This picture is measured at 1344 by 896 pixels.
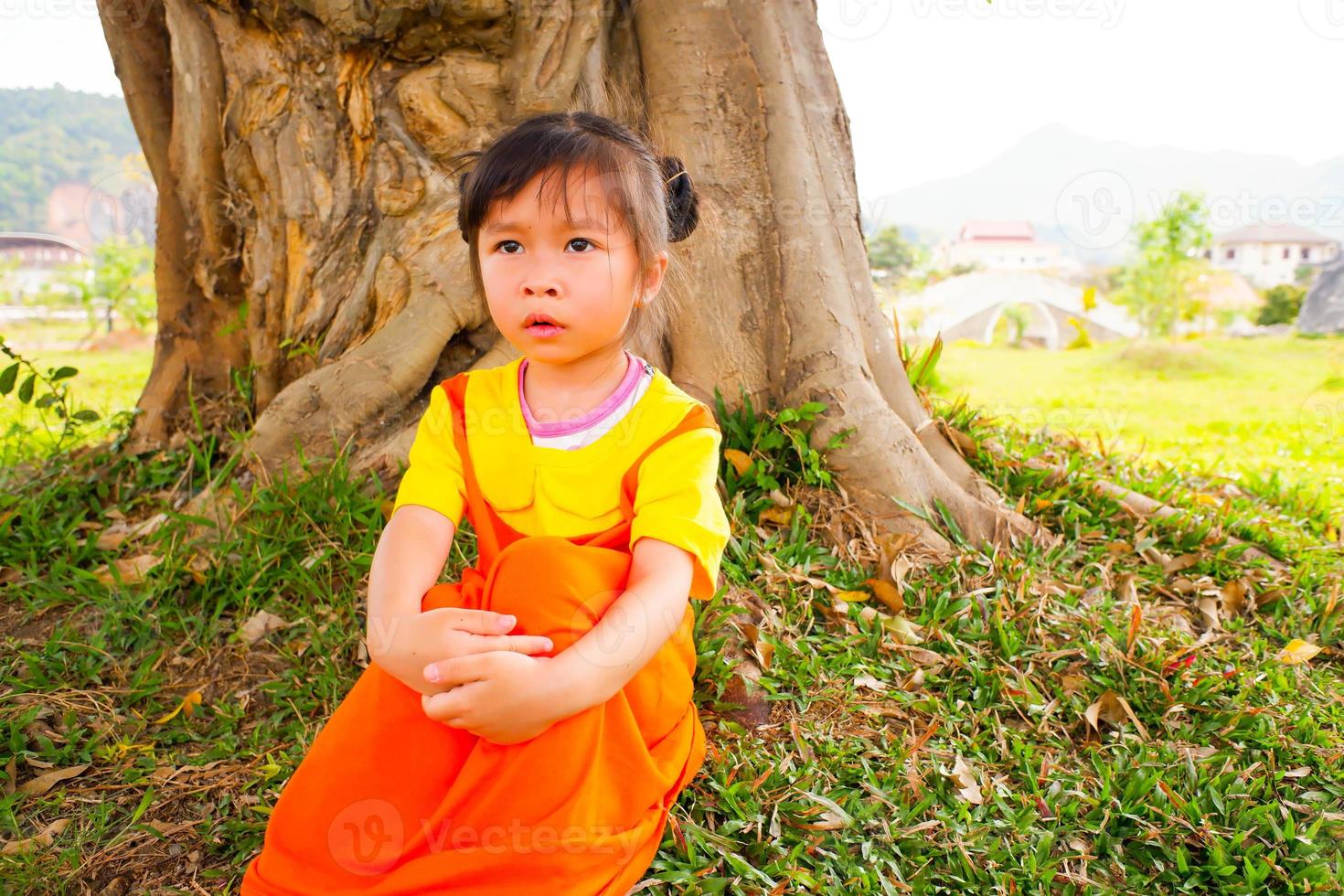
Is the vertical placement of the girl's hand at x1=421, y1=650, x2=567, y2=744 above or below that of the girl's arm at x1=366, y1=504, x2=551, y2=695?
below

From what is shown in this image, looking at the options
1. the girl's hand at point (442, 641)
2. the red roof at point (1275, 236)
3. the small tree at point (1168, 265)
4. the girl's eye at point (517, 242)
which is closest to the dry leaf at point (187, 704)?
the girl's hand at point (442, 641)

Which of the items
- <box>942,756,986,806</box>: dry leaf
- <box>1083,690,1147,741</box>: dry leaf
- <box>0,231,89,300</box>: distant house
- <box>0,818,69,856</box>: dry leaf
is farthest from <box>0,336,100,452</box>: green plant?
<box>0,231,89,300</box>: distant house

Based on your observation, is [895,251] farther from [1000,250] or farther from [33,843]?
[33,843]

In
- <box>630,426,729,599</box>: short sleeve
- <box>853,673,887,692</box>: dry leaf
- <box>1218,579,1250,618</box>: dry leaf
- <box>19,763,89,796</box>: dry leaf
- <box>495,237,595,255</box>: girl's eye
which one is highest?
<box>495,237,595,255</box>: girl's eye

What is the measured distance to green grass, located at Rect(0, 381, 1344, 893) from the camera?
1.76m

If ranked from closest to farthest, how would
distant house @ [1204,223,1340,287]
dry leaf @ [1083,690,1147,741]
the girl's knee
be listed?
the girl's knee
dry leaf @ [1083,690,1147,741]
distant house @ [1204,223,1340,287]

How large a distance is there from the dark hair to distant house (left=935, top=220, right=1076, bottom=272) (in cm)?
1445

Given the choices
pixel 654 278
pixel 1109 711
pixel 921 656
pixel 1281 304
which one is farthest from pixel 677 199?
pixel 1281 304

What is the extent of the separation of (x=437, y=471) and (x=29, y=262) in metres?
13.8

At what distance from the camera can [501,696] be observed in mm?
1381

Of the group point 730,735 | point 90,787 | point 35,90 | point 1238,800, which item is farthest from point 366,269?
point 35,90

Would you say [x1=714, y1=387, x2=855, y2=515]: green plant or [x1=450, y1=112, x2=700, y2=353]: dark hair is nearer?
[x1=450, y1=112, x2=700, y2=353]: dark hair

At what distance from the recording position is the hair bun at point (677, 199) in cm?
182

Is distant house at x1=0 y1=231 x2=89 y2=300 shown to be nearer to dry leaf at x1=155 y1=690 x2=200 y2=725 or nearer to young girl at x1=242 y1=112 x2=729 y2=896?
dry leaf at x1=155 y1=690 x2=200 y2=725
